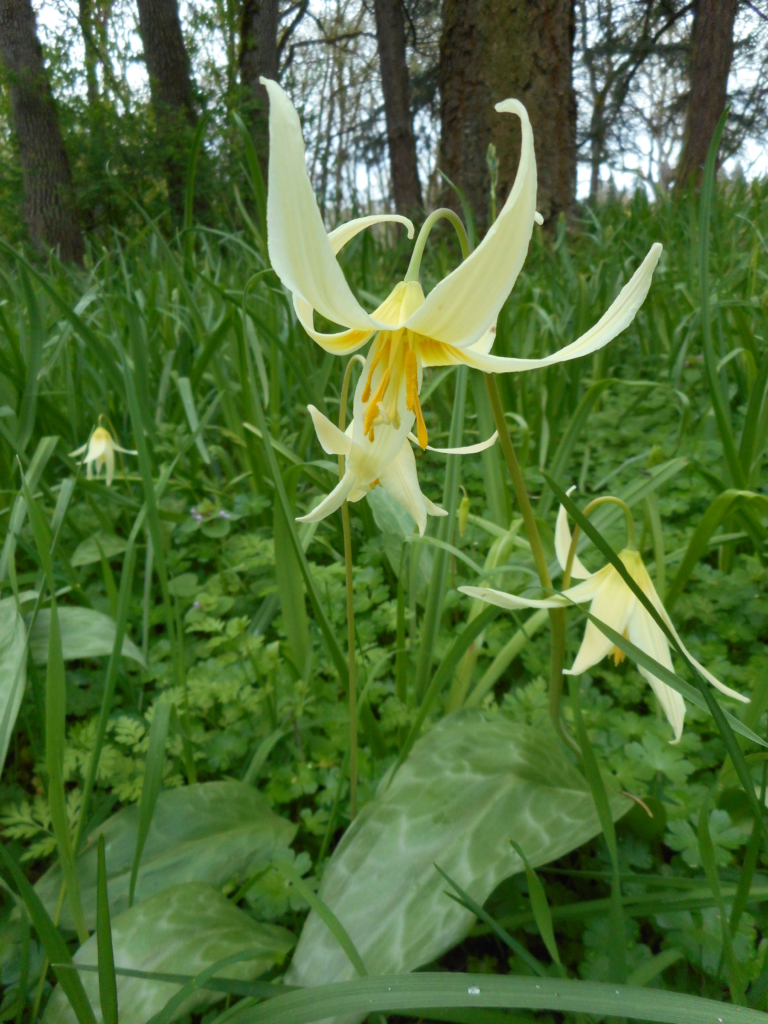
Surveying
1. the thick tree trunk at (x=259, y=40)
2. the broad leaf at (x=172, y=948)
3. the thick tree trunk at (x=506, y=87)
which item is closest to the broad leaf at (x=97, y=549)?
the broad leaf at (x=172, y=948)

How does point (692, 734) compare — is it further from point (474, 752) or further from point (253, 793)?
point (253, 793)

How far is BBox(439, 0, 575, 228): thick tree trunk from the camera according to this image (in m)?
4.43

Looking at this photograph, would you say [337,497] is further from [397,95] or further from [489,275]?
[397,95]

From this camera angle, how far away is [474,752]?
0.93 m

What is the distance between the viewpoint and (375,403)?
79 cm

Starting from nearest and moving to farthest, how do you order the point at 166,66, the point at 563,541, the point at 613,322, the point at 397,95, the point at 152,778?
the point at 613,322 → the point at 152,778 → the point at 563,541 → the point at 166,66 → the point at 397,95

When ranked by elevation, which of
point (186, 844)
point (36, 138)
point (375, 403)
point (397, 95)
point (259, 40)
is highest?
point (259, 40)

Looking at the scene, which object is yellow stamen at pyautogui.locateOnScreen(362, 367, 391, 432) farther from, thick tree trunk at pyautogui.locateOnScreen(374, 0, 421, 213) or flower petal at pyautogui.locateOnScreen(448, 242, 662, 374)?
thick tree trunk at pyautogui.locateOnScreen(374, 0, 421, 213)

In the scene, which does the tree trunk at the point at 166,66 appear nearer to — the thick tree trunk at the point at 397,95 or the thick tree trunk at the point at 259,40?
the thick tree trunk at the point at 259,40

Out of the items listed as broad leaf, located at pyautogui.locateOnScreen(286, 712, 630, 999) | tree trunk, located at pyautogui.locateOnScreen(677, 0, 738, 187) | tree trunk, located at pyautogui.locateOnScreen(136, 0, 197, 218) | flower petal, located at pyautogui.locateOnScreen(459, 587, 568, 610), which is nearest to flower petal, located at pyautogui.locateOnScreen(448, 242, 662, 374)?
flower petal, located at pyautogui.locateOnScreen(459, 587, 568, 610)

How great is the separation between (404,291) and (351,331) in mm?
116

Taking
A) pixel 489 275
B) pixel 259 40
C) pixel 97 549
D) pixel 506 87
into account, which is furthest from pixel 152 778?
pixel 259 40

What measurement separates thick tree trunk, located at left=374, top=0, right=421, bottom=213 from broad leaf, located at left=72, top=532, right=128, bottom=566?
9208 millimetres

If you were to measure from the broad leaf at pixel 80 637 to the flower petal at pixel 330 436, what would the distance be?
614 mm
